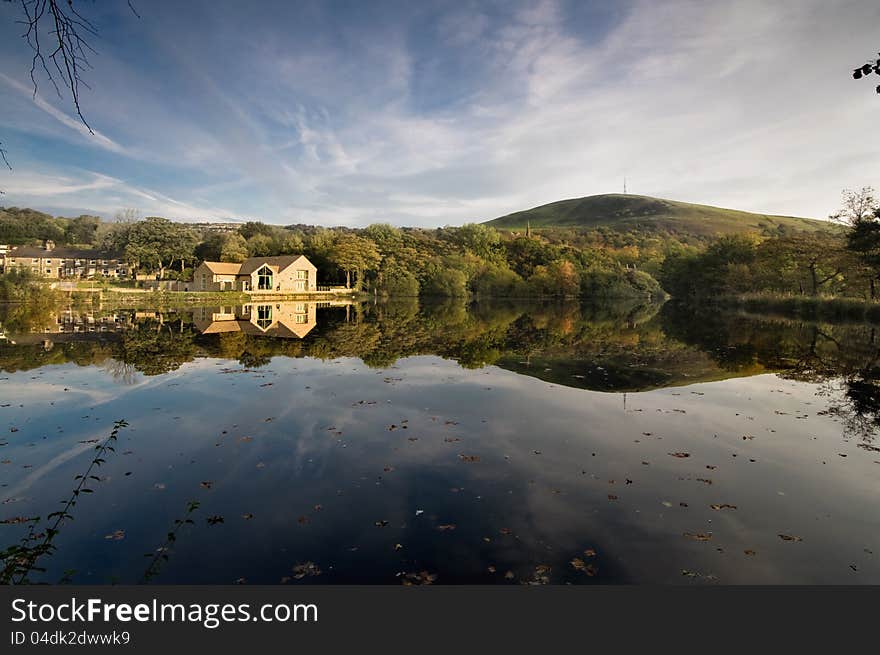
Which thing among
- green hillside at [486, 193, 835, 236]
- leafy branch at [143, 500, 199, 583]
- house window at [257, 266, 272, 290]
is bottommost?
leafy branch at [143, 500, 199, 583]

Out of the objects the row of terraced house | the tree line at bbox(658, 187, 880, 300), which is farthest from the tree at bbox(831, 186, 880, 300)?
the row of terraced house

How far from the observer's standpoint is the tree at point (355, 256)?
246 feet

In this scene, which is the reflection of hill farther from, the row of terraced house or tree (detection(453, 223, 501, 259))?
tree (detection(453, 223, 501, 259))

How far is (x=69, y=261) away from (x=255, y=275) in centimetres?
3983

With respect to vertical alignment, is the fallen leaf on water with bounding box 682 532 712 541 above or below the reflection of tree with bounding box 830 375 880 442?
below

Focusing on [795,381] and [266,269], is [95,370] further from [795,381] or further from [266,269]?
[266,269]

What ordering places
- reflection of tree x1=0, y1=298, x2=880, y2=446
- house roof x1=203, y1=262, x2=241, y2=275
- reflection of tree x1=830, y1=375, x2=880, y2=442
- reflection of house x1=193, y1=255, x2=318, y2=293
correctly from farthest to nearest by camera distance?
reflection of house x1=193, y1=255, x2=318, y2=293 < house roof x1=203, y1=262, x2=241, y2=275 < reflection of tree x1=0, y1=298, x2=880, y2=446 < reflection of tree x1=830, y1=375, x2=880, y2=442

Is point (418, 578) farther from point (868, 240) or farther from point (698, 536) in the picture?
point (868, 240)

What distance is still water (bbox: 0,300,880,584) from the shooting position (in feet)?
16.3

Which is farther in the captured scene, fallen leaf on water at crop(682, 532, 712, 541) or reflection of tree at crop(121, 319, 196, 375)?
reflection of tree at crop(121, 319, 196, 375)

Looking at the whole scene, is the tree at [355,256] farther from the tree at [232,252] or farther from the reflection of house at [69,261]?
the reflection of house at [69,261]

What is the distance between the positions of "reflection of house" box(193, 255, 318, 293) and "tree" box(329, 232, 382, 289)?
5.66 metres

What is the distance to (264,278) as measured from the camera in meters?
72.8

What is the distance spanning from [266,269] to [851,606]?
76388 millimetres
